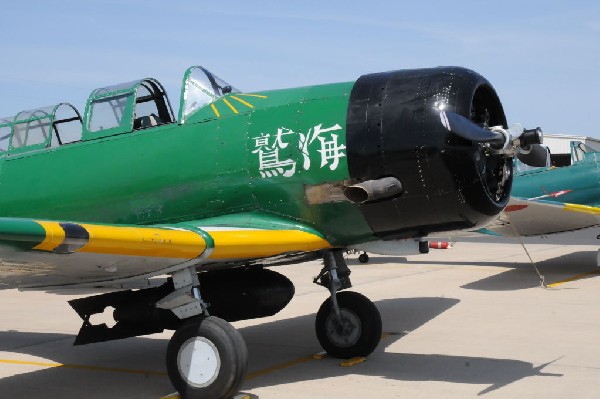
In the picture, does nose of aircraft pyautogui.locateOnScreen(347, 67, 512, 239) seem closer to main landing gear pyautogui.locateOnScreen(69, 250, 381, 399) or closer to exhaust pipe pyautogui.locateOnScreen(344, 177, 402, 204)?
exhaust pipe pyautogui.locateOnScreen(344, 177, 402, 204)

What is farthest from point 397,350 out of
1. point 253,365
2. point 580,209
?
point 580,209

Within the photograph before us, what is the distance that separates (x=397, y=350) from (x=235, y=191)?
246cm

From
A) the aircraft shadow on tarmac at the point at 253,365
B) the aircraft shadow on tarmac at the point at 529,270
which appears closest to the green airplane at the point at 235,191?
the aircraft shadow on tarmac at the point at 253,365

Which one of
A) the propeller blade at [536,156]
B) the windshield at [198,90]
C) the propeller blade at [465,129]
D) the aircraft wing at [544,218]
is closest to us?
the propeller blade at [465,129]

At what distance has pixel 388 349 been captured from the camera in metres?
7.17

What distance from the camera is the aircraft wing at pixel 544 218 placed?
12.5 metres

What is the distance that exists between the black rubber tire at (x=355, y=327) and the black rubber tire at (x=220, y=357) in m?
1.79

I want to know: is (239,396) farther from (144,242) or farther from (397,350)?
(397,350)

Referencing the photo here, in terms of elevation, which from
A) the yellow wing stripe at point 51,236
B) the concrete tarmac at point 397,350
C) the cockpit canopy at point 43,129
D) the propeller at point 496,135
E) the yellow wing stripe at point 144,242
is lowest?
the concrete tarmac at point 397,350

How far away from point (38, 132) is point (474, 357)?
468cm

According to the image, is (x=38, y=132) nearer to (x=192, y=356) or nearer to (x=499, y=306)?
(x=192, y=356)

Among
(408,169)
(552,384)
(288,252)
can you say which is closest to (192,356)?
(288,252)

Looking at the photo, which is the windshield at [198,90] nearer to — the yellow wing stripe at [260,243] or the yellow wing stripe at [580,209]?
the yellow wing stripe at [260,243]

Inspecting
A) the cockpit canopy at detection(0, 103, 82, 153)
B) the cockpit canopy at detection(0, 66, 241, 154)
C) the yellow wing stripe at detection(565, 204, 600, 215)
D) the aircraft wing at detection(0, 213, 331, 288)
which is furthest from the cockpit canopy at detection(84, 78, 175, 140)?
the yellow wing stripe at detection(565, 204, 600, 215)
